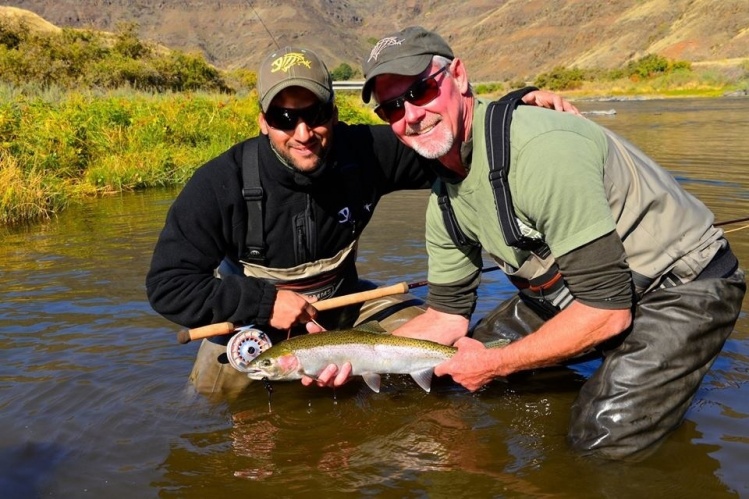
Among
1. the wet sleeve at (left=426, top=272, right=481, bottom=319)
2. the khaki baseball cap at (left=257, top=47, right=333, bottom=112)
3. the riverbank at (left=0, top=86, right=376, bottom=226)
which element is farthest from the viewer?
the riverbank at (left=0, top=86, right=376, bottom=226)

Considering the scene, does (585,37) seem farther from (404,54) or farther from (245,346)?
(404,54)

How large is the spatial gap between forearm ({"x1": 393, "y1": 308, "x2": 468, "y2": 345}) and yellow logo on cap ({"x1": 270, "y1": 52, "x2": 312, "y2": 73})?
1.75 m

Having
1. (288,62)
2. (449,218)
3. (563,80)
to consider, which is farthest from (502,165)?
(563,80)

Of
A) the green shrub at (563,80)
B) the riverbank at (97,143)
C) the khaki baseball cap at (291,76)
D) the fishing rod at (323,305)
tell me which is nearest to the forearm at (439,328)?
the fishing rod at (323,305)

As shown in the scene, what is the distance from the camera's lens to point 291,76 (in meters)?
4.20

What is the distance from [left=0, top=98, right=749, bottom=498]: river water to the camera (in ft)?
12.0

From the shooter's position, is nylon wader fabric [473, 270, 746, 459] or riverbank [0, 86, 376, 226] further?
riverbank [0, 86, 376, 226]

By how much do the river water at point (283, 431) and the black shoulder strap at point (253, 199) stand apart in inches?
40.2

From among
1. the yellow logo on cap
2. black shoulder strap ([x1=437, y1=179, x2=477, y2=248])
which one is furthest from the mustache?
the yellow logo on cap

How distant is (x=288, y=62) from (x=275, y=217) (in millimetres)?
948

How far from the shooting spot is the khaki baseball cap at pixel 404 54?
141 inches

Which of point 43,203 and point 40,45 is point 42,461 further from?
point 40,45

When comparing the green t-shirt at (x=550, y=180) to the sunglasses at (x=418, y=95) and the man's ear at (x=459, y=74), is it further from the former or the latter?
the sunglasses at (x=418, y=95)

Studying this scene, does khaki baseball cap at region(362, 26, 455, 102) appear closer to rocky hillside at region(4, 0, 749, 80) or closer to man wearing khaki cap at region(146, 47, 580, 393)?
man wearing khaki cap at region(146, 47, 580, 393)
